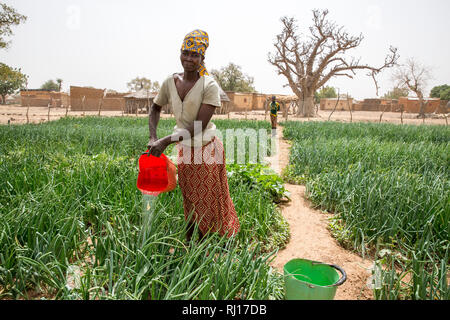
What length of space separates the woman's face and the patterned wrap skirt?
1.63 feet

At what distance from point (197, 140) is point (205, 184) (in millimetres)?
328

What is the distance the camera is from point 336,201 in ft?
11.1

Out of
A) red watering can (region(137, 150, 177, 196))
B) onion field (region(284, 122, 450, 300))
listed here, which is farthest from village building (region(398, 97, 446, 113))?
red watering can (region(137, 150, 177, 196))

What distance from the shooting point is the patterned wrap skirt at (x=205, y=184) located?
1.87 m

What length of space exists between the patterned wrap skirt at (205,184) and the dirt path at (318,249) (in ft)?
2.23

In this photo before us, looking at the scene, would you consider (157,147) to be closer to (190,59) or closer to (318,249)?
(190,59)

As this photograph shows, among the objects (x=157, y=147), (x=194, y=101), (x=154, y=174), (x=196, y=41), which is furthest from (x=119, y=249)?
(x=196, y=41)

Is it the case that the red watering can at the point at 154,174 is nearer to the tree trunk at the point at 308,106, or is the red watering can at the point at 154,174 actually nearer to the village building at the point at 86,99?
the village building at the point at 86,99

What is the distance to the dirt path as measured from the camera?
1.98 meters

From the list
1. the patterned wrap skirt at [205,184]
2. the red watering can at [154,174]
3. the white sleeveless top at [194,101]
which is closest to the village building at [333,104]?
the patterned wrap skirt at [205,184]

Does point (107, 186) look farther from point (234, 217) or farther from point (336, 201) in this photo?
point (336, 201)

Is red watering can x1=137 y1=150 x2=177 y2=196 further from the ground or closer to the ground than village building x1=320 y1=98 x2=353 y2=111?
closer to the ground

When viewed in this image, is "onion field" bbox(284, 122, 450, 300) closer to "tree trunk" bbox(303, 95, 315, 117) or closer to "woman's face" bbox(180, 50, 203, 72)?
"woman's face" bbox(180, 50, 203, 72)
